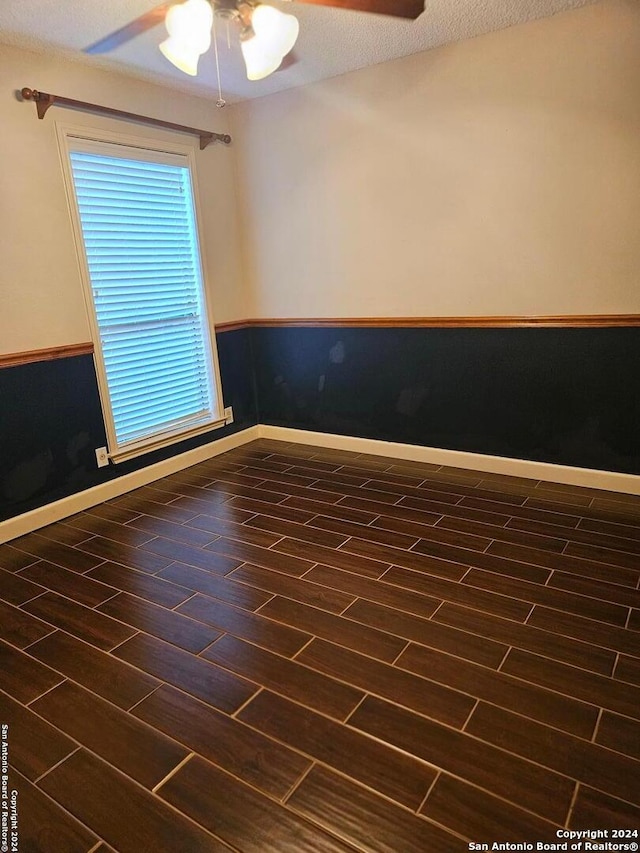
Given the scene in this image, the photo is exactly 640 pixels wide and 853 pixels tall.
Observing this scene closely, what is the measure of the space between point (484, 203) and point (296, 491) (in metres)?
1.98

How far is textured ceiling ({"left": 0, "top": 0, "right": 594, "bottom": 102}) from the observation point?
2.48 metres

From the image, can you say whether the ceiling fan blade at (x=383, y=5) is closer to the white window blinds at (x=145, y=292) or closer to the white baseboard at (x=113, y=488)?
the white window blinds at (x=145, y=292)

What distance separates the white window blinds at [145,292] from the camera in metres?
3.28

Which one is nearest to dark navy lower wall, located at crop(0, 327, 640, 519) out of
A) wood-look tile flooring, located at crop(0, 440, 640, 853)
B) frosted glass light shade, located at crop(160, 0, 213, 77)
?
wood-look tile flooring, located at crop(0, 440, 640, 853)

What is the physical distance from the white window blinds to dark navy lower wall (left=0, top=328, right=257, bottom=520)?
0.14 m

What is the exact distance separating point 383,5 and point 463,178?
154 cm

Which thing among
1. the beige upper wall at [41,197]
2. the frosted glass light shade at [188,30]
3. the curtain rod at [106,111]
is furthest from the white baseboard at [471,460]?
the frosted glass light shade at [188,30]

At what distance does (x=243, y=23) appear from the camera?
77.2 inches

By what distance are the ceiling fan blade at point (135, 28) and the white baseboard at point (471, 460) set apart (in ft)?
8.75

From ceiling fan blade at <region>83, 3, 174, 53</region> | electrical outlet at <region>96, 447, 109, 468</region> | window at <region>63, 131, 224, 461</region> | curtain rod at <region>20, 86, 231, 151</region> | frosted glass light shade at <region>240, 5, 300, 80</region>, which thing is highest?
curtain rod at <region>20, 86, 231, 151</region>

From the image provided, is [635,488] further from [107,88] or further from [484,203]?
[107,88]

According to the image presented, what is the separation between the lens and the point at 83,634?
2.18 m

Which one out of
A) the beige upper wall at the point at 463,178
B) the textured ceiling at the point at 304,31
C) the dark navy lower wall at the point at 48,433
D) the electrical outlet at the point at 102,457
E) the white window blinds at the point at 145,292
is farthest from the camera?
the electrical outlet at the point at 102,457

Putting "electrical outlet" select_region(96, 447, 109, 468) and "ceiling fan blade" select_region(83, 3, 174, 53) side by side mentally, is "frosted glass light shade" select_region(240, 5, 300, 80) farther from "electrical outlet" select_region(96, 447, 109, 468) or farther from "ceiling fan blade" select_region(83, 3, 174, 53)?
"electrical outlet" select_region(96, 447, 109, 468)
